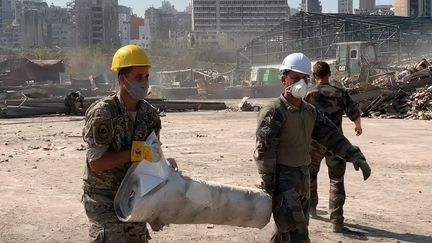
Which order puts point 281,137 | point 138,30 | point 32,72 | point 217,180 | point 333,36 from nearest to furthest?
point 281,137 → point 217,180 → point 32,72 → point 333,36 → point 138,30

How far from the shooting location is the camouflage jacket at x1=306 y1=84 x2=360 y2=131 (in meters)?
6.61

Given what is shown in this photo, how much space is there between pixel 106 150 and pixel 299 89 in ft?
5.33

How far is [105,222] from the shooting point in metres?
3.73

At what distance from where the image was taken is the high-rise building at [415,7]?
109312mm

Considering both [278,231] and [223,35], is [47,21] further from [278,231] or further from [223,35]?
[278,231]

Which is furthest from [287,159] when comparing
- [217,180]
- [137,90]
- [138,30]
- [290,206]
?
[138,30]

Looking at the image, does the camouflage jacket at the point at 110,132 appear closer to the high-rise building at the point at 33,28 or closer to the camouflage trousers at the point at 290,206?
the camouflage trousers at the point at 290,206

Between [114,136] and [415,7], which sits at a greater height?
[415,7]

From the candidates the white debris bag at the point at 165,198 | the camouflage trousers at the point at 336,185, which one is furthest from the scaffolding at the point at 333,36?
the white debris bag at the point at 165,198

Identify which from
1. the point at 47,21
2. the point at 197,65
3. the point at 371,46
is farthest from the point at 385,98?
the point at 47,21

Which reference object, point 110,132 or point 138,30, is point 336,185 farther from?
point 138,30

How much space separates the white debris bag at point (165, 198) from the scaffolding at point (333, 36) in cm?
4340

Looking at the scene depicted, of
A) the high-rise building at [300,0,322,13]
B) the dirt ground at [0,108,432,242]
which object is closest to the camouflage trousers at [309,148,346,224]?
the dirt ground at [0,108,432,242]

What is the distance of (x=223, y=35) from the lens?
11556 centimetres
